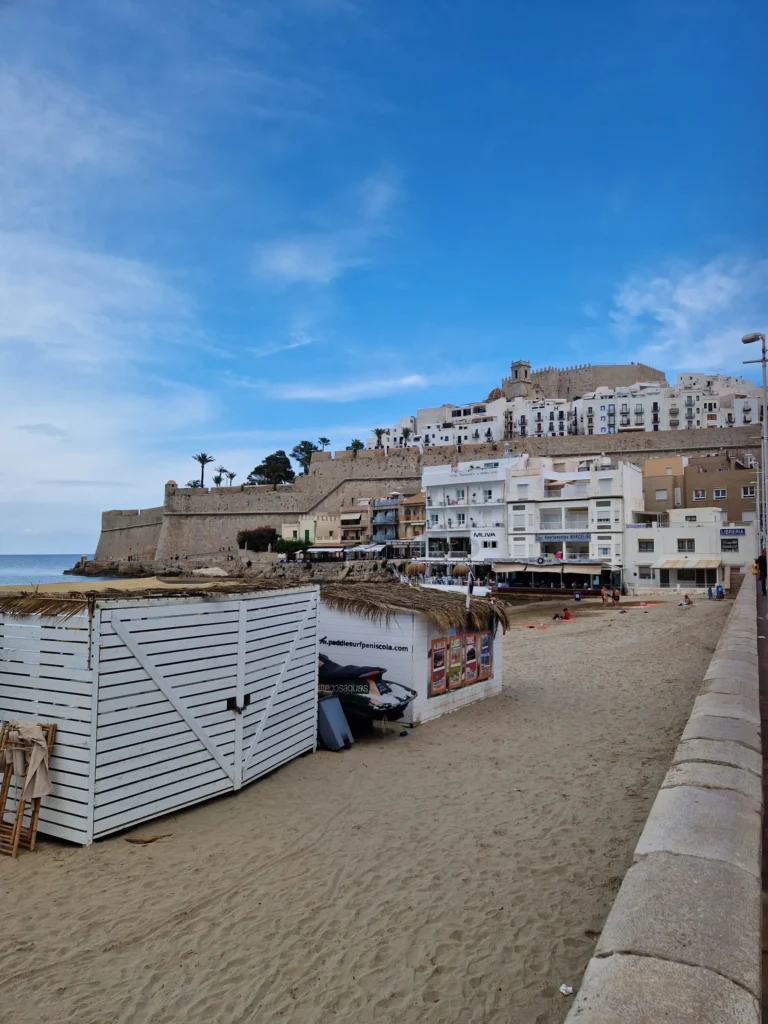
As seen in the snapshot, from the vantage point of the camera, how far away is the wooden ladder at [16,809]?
5504mm

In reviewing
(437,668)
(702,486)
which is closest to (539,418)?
(702,486)

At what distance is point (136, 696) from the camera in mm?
5781

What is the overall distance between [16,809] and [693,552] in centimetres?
3768

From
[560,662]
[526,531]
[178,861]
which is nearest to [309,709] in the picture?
[178,861]

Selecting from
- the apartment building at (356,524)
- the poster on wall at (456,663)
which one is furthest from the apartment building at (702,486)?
the poster on wall at (456,663)

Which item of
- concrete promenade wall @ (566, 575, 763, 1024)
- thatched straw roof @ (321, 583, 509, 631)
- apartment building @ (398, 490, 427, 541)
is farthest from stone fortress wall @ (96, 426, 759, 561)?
concrete promenade wall @ (566, 575, 763, 1024)

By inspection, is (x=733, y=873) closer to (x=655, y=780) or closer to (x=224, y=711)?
(x=655, y=780)

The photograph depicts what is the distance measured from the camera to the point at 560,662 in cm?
1542

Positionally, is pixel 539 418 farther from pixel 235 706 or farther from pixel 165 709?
pixel 165 709

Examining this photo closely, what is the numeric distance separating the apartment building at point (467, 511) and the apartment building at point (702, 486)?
9582 mm

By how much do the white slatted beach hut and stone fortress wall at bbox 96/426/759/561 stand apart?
5547 centimetres

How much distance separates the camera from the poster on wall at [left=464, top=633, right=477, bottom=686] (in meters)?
11.0

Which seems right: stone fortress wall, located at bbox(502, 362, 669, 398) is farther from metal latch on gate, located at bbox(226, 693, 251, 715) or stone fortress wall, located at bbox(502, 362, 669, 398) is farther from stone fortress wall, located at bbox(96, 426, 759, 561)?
metal latch on gate, located at bbox(226, 693, 251, 715)

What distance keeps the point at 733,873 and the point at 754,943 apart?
1.42 feet
